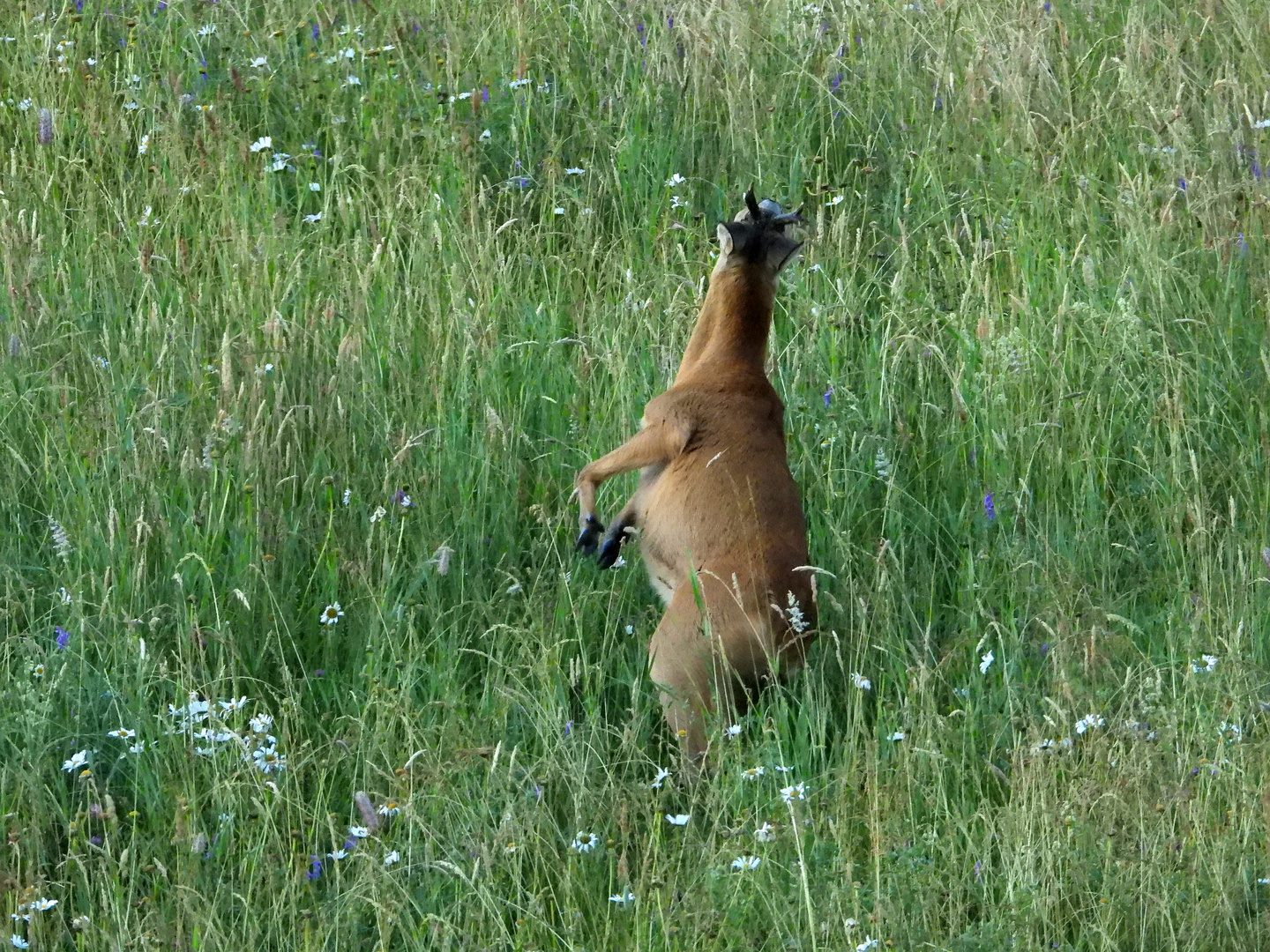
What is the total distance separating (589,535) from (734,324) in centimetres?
78

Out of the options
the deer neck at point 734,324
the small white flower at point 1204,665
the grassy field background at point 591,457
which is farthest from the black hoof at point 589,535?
the small white flower at point 1204,665

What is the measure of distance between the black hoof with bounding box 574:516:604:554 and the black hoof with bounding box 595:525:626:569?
38 mm

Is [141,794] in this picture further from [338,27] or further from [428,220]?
[338,27]

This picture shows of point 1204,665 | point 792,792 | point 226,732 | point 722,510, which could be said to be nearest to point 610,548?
point 722,510

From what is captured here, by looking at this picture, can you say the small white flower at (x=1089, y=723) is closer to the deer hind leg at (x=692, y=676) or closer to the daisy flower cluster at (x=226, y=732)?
the deer hind leg at (x=692, y=676)

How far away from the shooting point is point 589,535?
459 centimetres

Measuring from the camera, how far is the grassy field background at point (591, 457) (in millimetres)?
3443

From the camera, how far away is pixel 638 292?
5.73 metres

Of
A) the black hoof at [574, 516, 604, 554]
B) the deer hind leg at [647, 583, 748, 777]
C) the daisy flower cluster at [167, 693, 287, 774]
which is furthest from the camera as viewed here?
the black hoof at [574, 516, 604, 554]

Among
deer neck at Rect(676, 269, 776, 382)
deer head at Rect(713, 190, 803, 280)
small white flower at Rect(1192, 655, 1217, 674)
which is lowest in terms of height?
small white flower at Rect(1192, 655, 1217, 674)

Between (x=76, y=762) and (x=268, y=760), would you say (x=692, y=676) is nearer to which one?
(x=268, y=760)

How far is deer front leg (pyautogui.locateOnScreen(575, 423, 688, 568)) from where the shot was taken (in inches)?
180

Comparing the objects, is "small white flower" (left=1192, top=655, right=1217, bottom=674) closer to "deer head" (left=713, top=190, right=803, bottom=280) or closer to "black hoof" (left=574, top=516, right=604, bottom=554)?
"black hoof" (left=574, top=516, right=604, bottom=554)

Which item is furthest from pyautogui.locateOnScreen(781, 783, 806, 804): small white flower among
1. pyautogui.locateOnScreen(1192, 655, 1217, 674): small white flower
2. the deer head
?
the deer head
